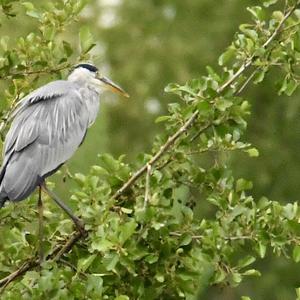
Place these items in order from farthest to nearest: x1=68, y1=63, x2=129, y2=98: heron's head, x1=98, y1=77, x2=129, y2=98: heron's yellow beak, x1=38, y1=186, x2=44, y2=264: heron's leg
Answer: x1=98, y1=77, x2=129, y2=98: heron's yellow beak
x1=68, y1=63, x2=129, y2=98: heron's head
x1=38, y1=186, x2=44, y2=264: heron's leg

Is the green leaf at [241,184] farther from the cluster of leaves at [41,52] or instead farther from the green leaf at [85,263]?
the cluster of leaves at [41,52]

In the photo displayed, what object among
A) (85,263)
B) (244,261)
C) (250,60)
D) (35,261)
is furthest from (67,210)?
(250,60)

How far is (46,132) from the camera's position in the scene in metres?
6.98

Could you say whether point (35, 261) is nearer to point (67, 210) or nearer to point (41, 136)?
point (67, 210)

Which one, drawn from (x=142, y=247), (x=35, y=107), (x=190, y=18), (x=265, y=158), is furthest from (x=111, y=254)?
(x=190, y=18)

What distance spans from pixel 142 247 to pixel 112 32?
57.3 ft

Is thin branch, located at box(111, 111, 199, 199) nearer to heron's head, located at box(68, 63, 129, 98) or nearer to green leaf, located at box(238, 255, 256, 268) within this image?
green leaf, located at box(238, 255, 256, 268)

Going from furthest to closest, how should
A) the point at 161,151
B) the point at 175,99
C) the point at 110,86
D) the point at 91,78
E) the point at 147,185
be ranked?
the point at 175,99 → the point at 110,86 → the point at 91,78 → the point at 161,151 → the point at 147,185

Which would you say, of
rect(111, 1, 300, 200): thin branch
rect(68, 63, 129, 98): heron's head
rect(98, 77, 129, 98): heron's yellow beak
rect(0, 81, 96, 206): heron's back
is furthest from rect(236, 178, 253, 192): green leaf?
rect(98, 77, 129, 98): heron's yellow beak

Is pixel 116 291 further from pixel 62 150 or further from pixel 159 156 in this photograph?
pixel 62 150

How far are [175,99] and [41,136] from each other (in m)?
13.6

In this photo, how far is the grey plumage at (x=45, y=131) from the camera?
21.1ft

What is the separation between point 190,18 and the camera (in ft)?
74.2

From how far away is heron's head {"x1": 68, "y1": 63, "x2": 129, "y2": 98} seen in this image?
7440mm
